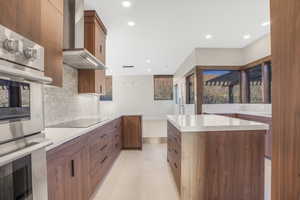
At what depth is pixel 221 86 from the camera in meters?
5.53

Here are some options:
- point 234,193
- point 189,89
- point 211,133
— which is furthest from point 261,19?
point 189,89

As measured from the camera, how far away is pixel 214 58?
536 centimetres

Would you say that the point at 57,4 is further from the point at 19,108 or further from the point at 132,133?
the point at 132,133

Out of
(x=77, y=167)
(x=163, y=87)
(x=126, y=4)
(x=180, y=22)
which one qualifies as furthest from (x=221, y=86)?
(x=163, y=87)

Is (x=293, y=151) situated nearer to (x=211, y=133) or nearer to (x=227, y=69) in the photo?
(x=211, y=133)

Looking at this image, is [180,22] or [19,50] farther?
[180,22]

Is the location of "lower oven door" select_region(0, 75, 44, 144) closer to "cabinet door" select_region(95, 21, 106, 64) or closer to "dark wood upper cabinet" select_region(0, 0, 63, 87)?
"dark wood upper cabinet" select_region(0, 0, 63, 87)

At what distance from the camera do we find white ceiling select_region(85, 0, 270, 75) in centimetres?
288

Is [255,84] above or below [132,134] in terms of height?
above

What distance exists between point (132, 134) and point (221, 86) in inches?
124

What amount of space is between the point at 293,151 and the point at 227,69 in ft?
17.1

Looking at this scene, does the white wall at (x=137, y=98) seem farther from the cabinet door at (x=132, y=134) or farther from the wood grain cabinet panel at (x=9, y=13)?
the wood grain cabinet panel at (x=9, y=13)

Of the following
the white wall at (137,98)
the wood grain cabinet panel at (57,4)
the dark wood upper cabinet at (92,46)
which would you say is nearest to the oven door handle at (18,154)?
the wood grain cabinet panel at (57,4)

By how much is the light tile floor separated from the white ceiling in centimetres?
277
